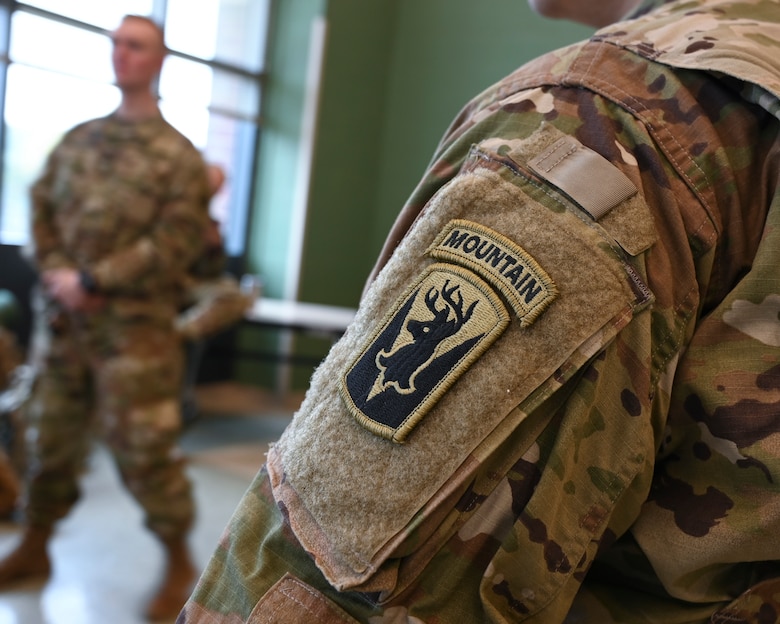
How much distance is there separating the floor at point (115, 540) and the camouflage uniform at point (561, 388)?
2097 millimetres

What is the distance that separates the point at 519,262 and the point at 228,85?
217 inches

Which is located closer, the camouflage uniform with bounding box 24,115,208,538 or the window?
the camouflage uniform with bounding box 24,115,208,538

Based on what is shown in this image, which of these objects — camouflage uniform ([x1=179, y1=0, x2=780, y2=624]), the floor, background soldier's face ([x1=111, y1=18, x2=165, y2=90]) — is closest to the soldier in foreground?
background soldier's face ([x1=111, y1=18, x2=165, y2=90])

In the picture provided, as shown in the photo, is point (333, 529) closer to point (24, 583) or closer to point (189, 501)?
point (189, 501)

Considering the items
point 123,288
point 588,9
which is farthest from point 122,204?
point 588,9

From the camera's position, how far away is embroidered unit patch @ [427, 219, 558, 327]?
0.59 metres

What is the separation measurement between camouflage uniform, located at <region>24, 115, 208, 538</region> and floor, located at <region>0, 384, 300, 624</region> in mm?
327

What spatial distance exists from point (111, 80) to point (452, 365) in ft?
15.7

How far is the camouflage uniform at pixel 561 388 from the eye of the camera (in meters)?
0.59

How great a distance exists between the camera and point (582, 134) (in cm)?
66

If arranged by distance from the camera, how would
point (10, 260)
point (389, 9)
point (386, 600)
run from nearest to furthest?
point (386, 600) < point (10, 260) < point (389, 9)

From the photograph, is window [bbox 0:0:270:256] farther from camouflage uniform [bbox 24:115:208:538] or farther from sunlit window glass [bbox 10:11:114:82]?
camouflage uniform [bbox 24:115:208:538]

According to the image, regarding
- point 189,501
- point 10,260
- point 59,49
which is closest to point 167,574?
point 189,501

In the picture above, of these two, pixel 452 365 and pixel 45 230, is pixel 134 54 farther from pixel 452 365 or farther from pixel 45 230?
pixel 452 365
